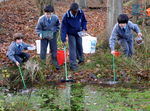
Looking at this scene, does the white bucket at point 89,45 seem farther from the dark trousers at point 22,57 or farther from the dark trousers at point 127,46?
the dark trousers at point 22,57

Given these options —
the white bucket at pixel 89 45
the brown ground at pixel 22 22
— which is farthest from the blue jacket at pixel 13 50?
the white bucket at pixel 89 45

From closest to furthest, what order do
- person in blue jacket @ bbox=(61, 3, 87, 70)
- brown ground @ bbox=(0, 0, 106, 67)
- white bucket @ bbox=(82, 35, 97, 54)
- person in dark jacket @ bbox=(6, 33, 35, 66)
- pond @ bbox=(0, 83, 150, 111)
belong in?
pond @ bbox=(0, 83, 150, 111) → person in dark jacket @ bbox=(6, 33, 35, 66) → person in blue jacket @ bbox=(61, 3, 87, 70) → white bucket @ bbox=(82, 35, 97, 54) → brown ground @ bbox=(0, 0, 106, 67)

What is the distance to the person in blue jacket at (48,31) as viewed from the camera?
9242 millimetres

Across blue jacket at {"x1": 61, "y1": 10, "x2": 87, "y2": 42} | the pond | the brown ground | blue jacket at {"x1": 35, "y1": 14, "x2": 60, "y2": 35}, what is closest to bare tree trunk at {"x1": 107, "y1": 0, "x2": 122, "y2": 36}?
blue jacket at {"x1": 61, "y1": 10, "x2": 87, "y2": 42}

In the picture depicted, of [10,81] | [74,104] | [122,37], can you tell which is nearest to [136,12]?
[122,37]

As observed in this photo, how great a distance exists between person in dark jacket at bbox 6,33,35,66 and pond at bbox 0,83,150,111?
1.16 m

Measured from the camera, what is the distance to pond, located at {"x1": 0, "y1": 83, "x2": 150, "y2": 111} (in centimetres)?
659

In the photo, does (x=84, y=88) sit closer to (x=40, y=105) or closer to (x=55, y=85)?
(x=55, y=85)

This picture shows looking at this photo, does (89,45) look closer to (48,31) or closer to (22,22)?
(48,31)

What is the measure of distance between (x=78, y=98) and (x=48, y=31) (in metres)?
2.55

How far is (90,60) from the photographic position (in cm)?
981

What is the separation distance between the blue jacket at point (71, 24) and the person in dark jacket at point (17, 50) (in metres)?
1.01

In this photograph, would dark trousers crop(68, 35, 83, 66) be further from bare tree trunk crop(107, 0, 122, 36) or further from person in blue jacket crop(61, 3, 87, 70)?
bare tree trunk crop(107, 0, 122, 36)

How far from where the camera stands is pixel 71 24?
360 inches
